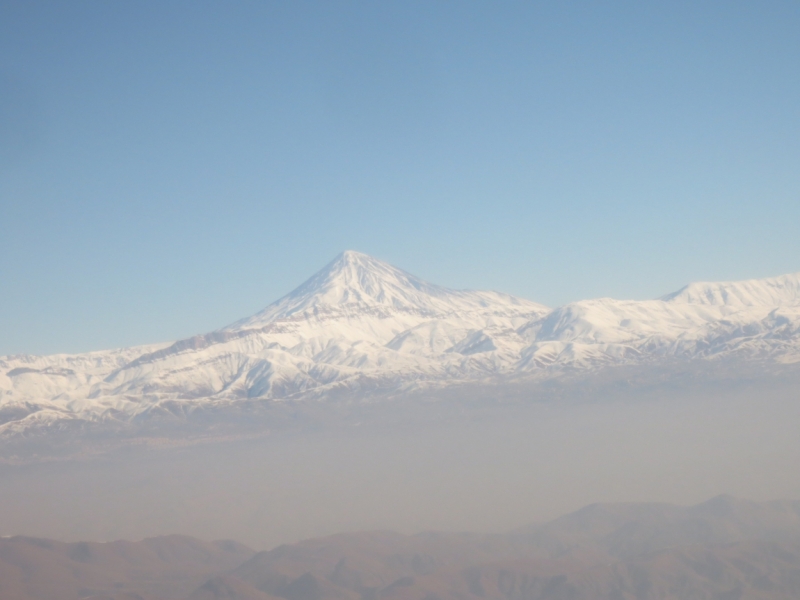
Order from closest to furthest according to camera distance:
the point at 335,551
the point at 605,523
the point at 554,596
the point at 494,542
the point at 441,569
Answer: the point at 554,596 < the point at 441,569 < the point at 335,551 < the point at 494,542 < the point at 605,523

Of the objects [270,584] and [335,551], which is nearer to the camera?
[270,584]

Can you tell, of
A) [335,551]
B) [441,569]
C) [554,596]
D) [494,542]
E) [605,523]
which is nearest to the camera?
[554,596]

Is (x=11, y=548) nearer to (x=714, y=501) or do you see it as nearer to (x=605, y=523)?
(x=605, y=523)

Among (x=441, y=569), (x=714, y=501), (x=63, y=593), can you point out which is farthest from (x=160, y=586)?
(x=714, y=501)

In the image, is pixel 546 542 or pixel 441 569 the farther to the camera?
pixel 546 542

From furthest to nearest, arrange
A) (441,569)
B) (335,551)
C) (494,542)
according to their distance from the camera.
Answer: (494,542)
(335,551)
(441,569)

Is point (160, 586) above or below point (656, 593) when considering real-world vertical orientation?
above

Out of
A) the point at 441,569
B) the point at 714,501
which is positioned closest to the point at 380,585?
the point at 441,569

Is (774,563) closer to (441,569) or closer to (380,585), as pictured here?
(441,569)

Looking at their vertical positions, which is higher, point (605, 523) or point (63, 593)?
point (63, 593)
